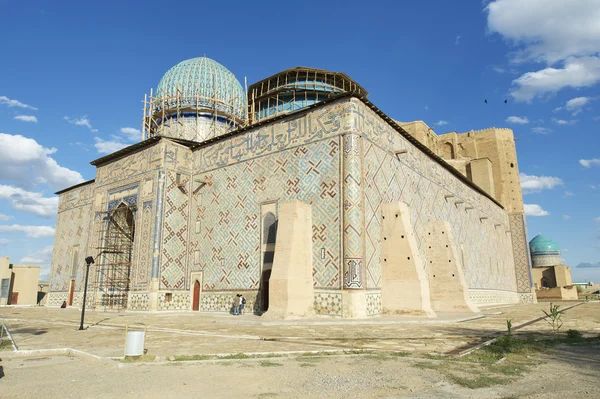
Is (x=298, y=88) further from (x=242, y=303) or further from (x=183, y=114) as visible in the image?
(x=242, y=303)

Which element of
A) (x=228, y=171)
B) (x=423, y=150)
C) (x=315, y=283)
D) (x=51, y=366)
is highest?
(x=423, y=150)

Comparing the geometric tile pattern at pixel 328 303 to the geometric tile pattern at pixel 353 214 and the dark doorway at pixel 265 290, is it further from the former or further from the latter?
the dark doorway at pixel 265 290

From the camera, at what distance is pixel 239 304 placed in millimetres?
14344

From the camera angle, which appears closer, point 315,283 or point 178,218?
point 315,283

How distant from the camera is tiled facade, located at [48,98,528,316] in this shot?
12.7 m

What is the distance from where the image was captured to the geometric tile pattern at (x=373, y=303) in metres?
12.2

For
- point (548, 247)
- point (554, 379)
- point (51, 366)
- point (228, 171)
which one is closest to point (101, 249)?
point (228, 171)

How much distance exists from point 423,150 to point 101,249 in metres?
15.0

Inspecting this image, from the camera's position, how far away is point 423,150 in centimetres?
1864

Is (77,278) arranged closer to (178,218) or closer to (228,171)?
(178,218)

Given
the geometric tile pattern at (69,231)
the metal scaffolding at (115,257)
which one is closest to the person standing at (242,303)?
the metal scaffolding at (115,257)

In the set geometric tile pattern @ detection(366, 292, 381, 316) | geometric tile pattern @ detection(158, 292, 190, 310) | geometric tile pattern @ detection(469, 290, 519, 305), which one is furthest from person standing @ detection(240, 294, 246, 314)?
geometric tile pattern @ detection(469, 290, 519, 305)

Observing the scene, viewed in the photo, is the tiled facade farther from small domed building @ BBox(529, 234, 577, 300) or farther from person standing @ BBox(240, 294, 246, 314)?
small domed building @ BBox(529, 234, 577, 300)

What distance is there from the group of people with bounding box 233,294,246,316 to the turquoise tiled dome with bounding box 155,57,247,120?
11092mm
